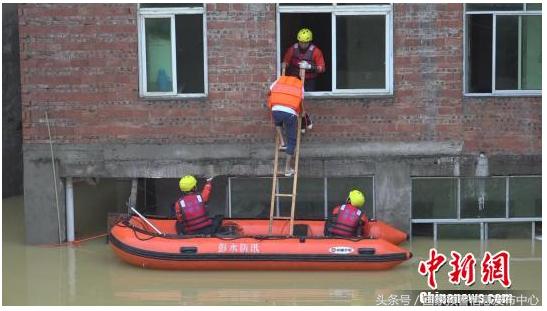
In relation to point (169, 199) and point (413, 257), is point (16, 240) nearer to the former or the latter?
point (169, 199)

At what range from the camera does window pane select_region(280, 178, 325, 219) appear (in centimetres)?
1091

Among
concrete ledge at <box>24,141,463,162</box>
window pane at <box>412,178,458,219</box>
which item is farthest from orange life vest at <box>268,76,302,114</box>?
window pane at <box>412,178,458,219</box>

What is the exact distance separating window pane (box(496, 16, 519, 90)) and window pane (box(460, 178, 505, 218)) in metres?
1.29

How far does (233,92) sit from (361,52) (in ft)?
5.85

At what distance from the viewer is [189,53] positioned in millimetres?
10688

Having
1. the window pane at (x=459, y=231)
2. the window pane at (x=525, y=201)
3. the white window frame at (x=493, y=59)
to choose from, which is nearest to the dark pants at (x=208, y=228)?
the window pane at (x=459, y=231)

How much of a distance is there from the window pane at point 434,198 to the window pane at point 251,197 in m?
1.99

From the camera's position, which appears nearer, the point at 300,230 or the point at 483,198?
the point at 300,230

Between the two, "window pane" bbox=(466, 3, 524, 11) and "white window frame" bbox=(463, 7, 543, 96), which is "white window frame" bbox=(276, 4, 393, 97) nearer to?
"white window frame" bbox=(463, 7, 543, 96)

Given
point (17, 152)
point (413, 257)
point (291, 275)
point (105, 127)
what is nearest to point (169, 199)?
point (105, 127)

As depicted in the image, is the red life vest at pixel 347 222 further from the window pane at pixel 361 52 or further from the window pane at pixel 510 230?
the window pane at pixel 510 230

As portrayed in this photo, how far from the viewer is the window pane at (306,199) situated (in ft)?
35.8

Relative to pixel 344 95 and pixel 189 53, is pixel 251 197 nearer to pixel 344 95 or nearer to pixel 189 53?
pixel 344 95

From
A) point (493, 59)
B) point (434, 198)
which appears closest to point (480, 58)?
point (493, 59)
